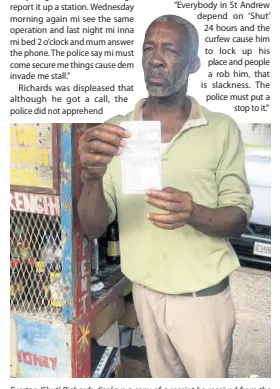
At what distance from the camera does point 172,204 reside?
3.78ft

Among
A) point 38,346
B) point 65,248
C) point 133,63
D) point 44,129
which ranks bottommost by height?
point 38,346

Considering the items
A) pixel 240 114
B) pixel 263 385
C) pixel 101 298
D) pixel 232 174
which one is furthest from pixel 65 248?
pixel 263 385

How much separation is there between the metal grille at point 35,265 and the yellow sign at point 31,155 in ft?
0.44

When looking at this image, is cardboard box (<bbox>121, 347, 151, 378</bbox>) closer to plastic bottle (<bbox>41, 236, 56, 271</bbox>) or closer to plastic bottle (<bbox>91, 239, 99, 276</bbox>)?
plastic bottle (<bbox>91, 239, 99, 276</bbox>)

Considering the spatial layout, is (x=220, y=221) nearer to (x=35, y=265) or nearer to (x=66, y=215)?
(x=66, y=215)

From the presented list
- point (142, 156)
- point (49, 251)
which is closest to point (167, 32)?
point (142, 156)

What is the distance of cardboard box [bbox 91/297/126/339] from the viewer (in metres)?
1.47

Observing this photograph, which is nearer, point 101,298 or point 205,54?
point 205,54

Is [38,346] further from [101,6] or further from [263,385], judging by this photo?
[101,6]

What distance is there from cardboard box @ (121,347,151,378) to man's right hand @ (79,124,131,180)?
0.76 m

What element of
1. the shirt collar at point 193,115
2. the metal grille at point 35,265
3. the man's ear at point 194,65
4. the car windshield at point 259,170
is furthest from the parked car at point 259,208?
the metal grille at point 35,265

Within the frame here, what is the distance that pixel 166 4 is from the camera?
1.27 meters

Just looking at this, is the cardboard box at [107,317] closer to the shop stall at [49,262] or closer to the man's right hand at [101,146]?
the shop stall at [49,262]

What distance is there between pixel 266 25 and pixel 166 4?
0.27m
